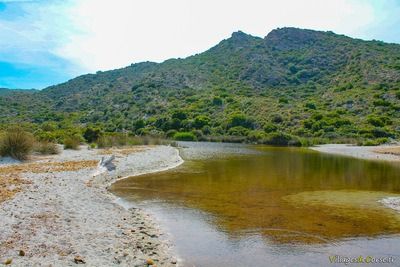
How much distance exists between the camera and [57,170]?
2142 centimetres

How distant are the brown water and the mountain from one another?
44.0 meters

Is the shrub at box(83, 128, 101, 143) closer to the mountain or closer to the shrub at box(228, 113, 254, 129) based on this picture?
the mountain

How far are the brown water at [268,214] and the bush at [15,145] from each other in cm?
889

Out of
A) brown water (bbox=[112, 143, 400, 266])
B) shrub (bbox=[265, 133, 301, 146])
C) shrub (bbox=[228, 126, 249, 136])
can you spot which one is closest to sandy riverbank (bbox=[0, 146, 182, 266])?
brown water (bbox=[112, 143, 400, 266])

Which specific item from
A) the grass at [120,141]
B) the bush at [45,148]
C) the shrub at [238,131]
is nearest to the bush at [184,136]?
the shrub at [238,131]

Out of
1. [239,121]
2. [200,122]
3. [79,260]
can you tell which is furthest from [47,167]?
[200,122]

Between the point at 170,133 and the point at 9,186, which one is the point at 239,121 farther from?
the point at 9,186

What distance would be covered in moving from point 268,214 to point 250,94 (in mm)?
98965

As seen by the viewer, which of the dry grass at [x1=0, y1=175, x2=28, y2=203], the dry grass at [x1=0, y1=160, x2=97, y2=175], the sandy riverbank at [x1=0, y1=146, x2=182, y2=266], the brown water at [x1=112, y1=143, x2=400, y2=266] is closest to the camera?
the sandy riverbank at [x1=0, y1=146, x2=182, y2=266]

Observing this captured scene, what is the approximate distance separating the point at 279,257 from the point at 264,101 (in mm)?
91088

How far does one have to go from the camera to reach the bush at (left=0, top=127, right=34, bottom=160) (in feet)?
83.2

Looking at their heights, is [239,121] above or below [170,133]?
above

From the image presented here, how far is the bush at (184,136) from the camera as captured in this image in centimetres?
7994

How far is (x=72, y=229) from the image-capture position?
1062 centimetres
